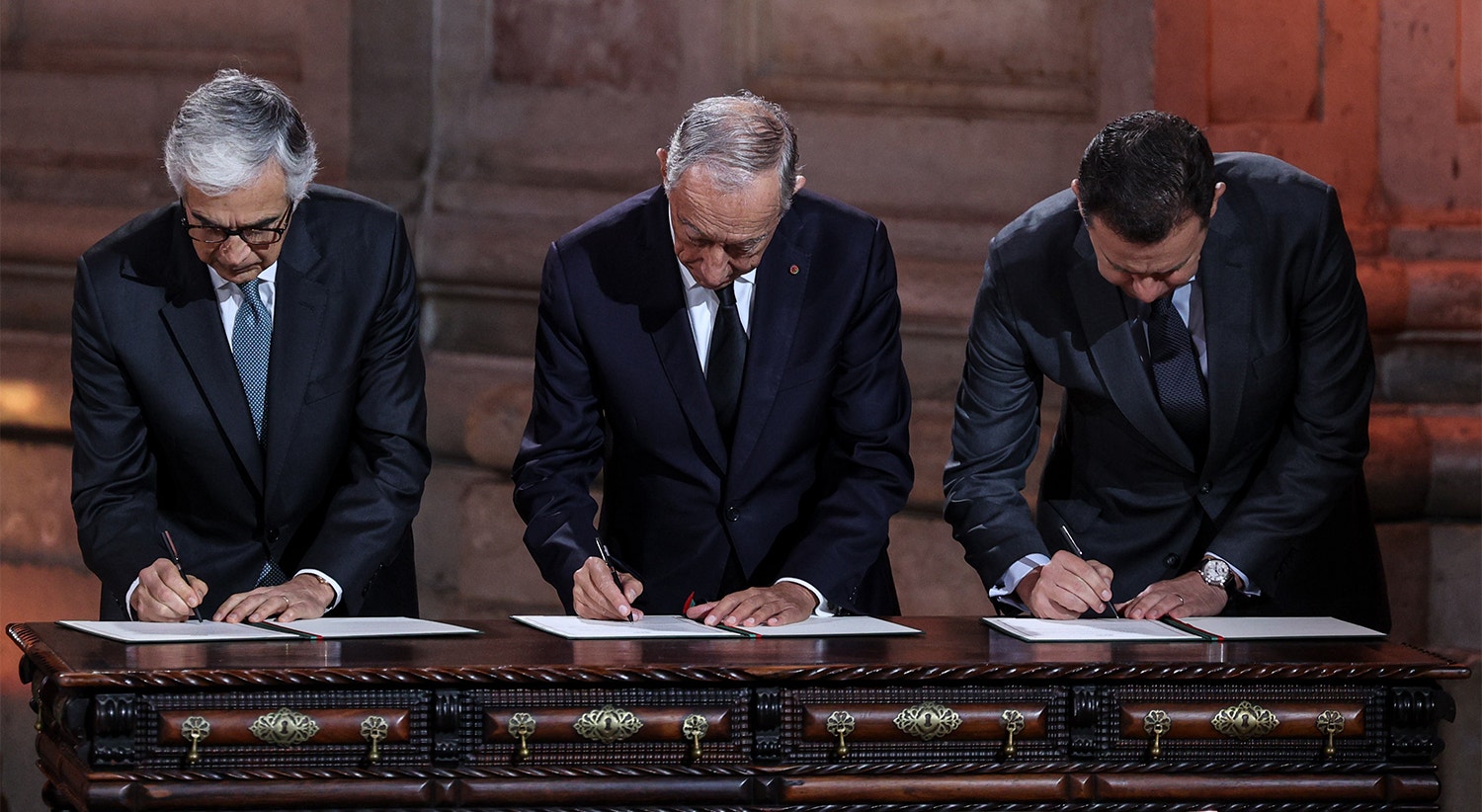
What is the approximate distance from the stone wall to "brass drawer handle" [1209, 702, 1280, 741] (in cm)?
257

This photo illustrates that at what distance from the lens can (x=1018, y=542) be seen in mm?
3789

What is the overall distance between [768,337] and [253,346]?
1.03 meters

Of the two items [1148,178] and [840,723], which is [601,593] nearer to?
[840,723]

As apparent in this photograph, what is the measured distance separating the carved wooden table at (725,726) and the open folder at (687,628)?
89 millimetres

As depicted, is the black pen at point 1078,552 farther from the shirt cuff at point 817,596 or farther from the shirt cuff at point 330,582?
the shirt cuff at point 330,582

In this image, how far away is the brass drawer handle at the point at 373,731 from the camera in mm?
3102

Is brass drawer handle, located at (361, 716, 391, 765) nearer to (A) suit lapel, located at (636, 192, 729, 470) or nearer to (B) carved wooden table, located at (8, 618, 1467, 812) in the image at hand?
(B) carved wooden table, located at (8, 618, 1467, 812)

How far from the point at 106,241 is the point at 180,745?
4.08 ft

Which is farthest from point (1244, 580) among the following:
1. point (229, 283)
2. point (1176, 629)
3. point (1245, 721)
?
point (229, 283)

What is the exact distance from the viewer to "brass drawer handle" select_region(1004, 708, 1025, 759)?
3.23 m

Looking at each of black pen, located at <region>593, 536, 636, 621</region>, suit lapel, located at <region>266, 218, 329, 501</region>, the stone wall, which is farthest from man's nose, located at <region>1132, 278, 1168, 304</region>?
the stone wall

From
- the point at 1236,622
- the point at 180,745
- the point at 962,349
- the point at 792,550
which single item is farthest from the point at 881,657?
the point at 962,349

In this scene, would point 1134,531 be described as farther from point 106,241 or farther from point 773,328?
point 106,241

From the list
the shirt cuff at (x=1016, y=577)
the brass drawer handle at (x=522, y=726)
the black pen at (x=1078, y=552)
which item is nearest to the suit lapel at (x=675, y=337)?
the shirt cuff at (x=1016, y=577)
